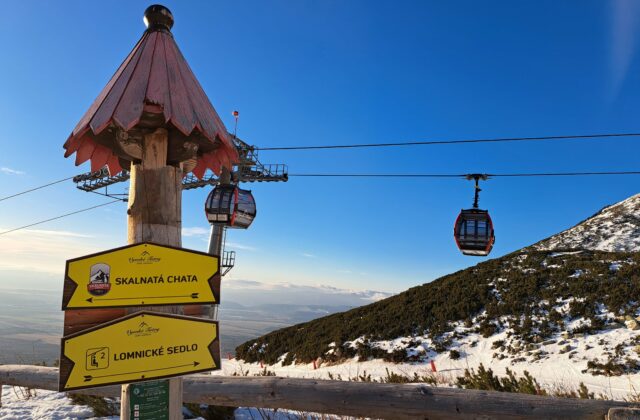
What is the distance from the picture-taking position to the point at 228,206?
31.1 ft

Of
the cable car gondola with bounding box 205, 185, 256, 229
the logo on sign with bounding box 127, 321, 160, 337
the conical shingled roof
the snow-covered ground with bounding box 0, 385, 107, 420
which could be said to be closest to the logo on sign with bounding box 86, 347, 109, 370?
the logo on sign with bounding box 127, 321, 160, 337

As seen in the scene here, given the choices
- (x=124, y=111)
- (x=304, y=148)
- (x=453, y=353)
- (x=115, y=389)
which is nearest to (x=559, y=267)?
(x=453, y=353)

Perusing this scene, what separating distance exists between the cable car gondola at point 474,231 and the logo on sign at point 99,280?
26.0 ft

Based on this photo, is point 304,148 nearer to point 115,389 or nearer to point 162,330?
point 115,389

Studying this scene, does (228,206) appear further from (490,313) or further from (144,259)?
(490,313)

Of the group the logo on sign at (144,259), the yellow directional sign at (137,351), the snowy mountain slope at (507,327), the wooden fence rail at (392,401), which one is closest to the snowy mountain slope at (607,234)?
the snowy mountain slope at (507,327)

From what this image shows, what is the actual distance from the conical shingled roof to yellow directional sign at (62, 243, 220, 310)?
2.27 feet

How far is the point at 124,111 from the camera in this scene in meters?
2.44

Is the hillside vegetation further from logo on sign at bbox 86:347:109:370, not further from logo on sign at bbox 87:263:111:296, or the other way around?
logo on sign at bbox 87:263:111:296

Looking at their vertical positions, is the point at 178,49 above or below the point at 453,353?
above

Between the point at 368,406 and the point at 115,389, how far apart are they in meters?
3.11

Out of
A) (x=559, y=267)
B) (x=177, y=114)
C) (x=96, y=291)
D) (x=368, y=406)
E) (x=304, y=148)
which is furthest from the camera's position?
(x=559, y=267)

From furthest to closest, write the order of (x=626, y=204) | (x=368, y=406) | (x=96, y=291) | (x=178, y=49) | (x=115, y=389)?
(x=626, y=204)
(x=115, y=389)
(x=368, y=406)
(x=178, y=49)
(x=96, y=291)

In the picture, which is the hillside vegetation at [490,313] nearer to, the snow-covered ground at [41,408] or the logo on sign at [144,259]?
the snow-covered ground at [41,408]
